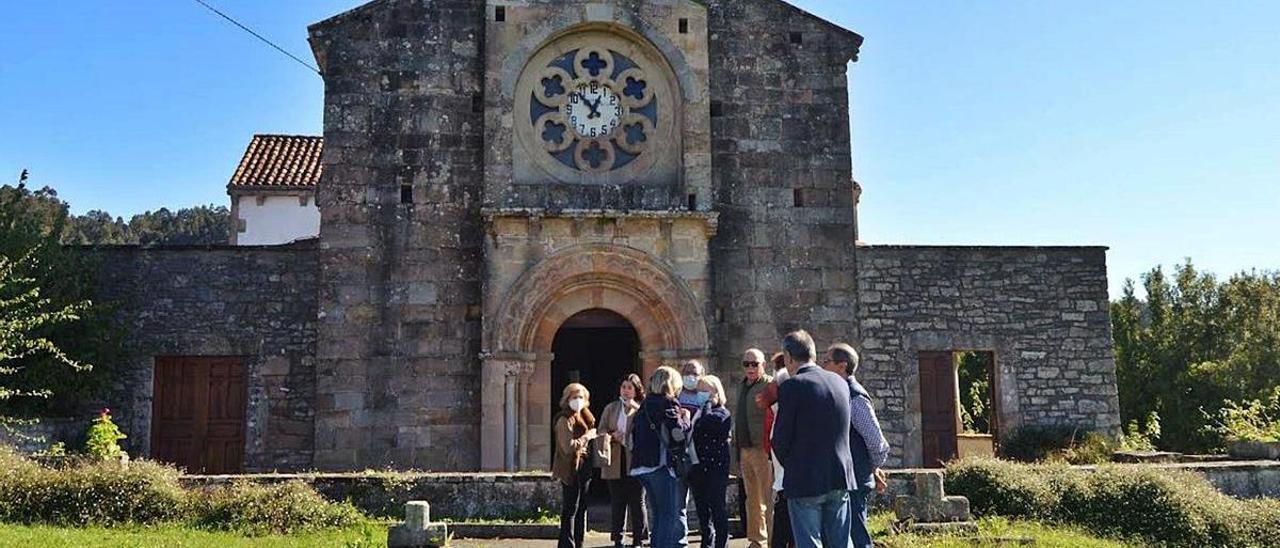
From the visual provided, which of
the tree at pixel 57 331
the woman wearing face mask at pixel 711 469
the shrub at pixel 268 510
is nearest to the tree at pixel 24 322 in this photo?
the tree at pixel 57 331

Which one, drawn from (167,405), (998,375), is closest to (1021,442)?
(998,375)

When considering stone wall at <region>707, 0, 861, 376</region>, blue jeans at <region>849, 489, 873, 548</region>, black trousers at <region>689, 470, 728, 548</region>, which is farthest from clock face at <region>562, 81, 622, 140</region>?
blue jeans at <region>849, 489, 873, 548</region>

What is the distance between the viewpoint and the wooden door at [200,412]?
13.4m

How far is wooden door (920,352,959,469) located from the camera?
1484 cm

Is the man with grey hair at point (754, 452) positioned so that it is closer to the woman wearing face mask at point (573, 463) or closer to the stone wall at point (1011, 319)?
the woman wearing face mask at point (573, 463)

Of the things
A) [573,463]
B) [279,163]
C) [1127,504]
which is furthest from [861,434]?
[279,163]

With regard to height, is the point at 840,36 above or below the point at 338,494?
above

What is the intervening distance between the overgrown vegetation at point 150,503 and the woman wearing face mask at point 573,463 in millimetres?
2433

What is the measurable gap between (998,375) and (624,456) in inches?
322

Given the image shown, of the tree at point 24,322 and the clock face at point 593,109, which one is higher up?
the clock face at point 593,109

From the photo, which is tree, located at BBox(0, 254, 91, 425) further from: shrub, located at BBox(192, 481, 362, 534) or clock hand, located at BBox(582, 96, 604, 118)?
clock hand, located at BBox(582, 96, 604, 118)

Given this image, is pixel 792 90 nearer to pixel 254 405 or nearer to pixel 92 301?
pixel 254 405

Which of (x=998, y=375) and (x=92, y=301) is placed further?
(x=998, y=375)

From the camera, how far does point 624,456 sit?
7.91 meters
